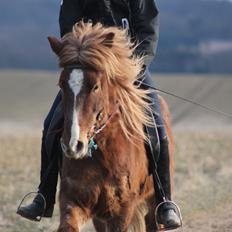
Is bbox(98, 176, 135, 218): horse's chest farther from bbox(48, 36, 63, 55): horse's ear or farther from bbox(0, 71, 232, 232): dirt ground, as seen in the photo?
bbox(0, 71, 232, 232): dirt ground

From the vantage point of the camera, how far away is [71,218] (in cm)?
578

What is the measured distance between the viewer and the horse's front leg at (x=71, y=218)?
5730 mm

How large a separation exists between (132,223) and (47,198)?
0.81m

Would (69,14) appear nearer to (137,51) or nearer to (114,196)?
(137,51)

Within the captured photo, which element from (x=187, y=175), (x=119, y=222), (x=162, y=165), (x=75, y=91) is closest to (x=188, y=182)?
(x=187, y=175)

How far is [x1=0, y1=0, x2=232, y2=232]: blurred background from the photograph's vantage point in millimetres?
11711

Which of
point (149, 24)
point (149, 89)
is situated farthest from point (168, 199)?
point (149, 24)

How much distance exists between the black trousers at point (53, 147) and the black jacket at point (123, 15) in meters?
0.28

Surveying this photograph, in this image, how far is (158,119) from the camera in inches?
266

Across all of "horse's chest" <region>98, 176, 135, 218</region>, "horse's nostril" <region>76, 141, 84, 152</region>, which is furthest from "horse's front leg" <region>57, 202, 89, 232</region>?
"horse's nostril" <region>76, 141, 84, 152</region>

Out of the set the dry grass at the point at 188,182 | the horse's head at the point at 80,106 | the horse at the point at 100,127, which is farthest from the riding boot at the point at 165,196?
the dry grass at the point at 188,182

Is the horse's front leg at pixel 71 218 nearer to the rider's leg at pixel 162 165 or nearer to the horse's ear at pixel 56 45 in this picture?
the rider's leg at pixel 162 165

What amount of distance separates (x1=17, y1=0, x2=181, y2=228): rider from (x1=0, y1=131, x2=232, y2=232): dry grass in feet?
9.80

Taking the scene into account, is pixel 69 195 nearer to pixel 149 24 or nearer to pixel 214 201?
pixel 149 24
